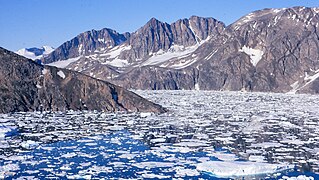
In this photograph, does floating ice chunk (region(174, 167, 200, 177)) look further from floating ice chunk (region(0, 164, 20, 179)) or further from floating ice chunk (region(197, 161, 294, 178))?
floating ice chunk (region(0, 164, 20, 179))

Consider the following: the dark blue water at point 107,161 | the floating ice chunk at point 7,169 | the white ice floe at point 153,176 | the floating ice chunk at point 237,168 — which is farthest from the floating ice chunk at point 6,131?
the floating ice chunk at point 237,168

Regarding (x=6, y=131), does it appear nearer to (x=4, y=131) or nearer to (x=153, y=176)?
(x=4, y=131)

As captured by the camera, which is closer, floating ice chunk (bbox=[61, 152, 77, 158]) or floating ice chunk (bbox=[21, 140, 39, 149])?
Result: floating ice chunk (bbox=[61, 152, 77, 158])

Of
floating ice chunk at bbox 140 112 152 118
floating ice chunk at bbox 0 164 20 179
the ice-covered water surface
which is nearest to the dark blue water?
the ice-covered water surface

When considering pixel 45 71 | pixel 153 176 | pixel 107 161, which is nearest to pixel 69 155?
pixel 107 161

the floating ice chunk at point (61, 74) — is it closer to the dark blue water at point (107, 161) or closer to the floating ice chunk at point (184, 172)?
the dark blue water at point (107, 161)

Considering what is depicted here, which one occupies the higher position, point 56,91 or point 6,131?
point 56,91

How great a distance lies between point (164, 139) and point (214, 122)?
14.2 m

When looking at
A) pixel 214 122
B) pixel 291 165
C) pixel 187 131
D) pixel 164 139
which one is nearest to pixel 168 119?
pixel 214 122

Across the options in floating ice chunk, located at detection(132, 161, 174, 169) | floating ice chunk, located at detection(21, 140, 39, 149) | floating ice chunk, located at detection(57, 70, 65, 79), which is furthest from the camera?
floating ice chunk, located at detection(57, 70, 65, 79)

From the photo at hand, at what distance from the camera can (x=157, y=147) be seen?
34.3 meters

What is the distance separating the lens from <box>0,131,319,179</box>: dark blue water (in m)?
25.5

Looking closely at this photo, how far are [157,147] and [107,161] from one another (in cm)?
614

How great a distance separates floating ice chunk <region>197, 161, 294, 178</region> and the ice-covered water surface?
0.06 m
